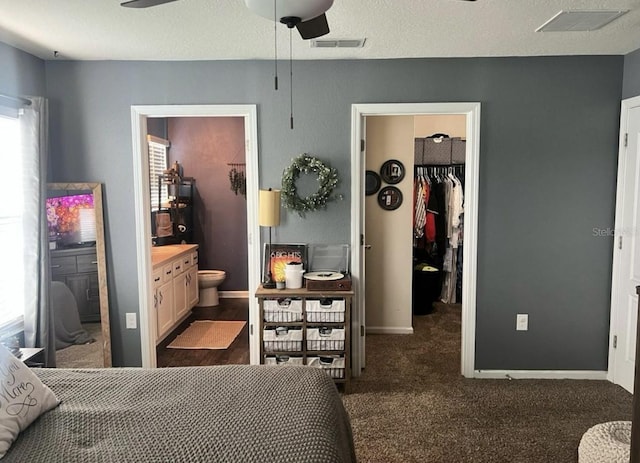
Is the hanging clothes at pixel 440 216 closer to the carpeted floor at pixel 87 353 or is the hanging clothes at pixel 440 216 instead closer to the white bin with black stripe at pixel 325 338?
the white bin with black stripe at pixel 325 338

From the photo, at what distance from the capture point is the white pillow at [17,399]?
5.17 ft

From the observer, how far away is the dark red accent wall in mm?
5977

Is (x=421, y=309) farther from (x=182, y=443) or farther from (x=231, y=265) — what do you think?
(x=182, y=443)

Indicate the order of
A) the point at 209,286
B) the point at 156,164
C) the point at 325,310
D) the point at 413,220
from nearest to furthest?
the point at 325,310, the point at 413,220, the point at 156,164, the point at 209,286

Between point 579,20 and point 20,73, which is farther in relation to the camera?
A: point 20,73

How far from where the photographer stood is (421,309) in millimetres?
5320

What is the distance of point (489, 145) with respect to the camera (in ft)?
11.6

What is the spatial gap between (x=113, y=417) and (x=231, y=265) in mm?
4476

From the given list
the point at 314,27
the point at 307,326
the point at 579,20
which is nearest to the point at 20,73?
the point at 314,27

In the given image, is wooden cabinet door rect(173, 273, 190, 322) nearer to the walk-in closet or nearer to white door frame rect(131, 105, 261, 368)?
white door frame rect(131, 105, 261, 368)

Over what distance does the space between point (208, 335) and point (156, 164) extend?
7.33ft

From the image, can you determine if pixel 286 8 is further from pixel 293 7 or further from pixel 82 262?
pixel 82 262

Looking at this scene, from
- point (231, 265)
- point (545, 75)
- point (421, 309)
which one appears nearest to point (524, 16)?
point (545, 75)

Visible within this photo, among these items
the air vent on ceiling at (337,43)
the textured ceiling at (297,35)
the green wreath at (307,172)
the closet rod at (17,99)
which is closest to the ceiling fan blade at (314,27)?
the textured ceiling at (297,35)
